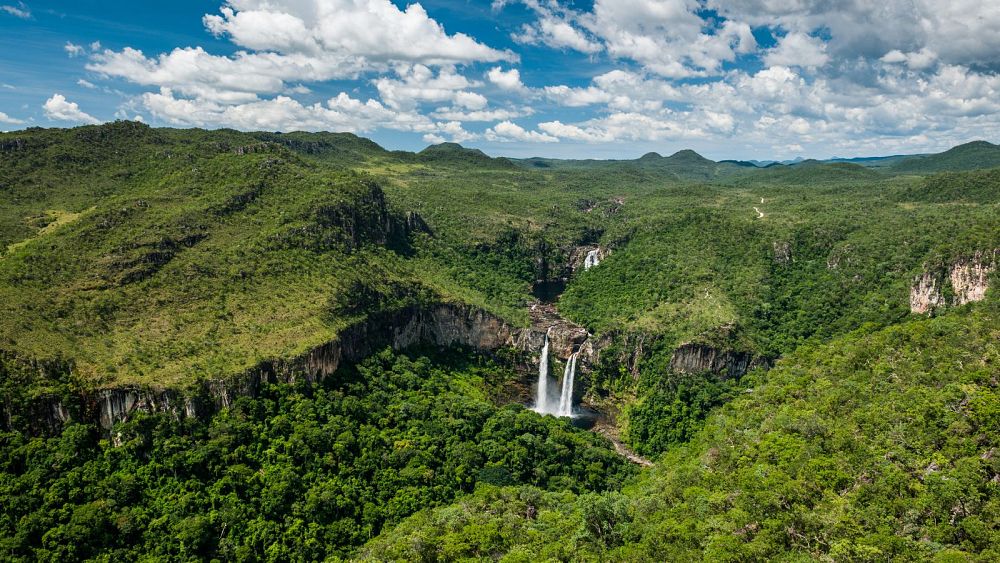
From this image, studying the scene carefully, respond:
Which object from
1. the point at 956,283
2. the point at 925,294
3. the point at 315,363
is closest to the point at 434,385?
the point at 315,363

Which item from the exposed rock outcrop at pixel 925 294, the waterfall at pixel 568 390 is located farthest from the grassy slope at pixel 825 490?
the waterfall at pixel 568 390

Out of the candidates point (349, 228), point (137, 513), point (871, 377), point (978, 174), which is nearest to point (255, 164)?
point (349, 228)

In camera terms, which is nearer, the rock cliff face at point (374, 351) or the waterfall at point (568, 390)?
the rock cliff face at point (374, 351)

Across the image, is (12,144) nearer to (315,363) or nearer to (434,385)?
(315,363)

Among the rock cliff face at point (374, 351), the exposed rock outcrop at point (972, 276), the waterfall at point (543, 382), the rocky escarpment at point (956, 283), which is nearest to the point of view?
the rock cliff face at point (374, 351)

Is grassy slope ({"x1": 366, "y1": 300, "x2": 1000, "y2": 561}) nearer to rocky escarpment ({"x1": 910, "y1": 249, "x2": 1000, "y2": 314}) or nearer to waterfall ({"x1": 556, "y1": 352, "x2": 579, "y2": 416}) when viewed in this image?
rocky escarpment ({"x1": 910, "y1": 249, "x2": 1000, "y2": 314})

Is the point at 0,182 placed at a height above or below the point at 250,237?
above

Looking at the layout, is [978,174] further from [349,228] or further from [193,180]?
[193,180]

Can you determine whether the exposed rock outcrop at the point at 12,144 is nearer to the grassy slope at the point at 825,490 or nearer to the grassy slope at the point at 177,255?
the grassy slope at the point at 177,255
